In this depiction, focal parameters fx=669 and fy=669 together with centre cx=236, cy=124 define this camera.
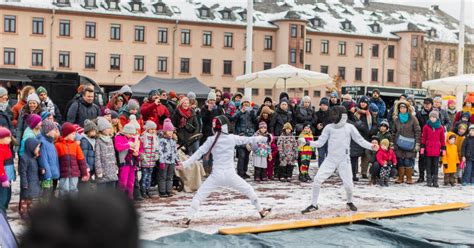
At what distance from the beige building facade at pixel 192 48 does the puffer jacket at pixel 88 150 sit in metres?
48.9

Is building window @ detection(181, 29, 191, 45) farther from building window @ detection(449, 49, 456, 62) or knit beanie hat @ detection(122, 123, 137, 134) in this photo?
knit beanie hat @ detection(122, 123, 137, 134)

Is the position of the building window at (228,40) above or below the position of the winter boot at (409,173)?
above

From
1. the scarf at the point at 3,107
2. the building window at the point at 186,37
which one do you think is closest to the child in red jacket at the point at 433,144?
the scarf at the point at 3,107

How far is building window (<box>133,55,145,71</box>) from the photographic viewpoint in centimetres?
6166

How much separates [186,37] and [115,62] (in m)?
7.33

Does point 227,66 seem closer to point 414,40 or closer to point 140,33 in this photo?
point 140,33

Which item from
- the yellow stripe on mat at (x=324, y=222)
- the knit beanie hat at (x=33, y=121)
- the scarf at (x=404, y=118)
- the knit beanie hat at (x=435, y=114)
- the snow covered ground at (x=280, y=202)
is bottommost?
the snow covered ground at (x=280, y=202)

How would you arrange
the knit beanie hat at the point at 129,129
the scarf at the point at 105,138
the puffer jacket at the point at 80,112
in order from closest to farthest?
the scarf at the point at 105,138
the knit beanie hat at the point at 129,129
the puffer jacket at the point at 80,112

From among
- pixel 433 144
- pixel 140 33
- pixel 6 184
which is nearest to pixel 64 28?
pixel 140 33

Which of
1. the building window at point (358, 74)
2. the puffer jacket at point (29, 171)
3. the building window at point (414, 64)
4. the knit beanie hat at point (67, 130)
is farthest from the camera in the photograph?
the building window at point (414, 64)

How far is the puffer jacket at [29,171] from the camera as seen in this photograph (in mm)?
8984

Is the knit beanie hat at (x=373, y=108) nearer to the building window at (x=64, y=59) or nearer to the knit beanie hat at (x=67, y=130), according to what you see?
the knit beanie hat at (x=67, y=130)

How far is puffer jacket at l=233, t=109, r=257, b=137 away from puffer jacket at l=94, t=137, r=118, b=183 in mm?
5476

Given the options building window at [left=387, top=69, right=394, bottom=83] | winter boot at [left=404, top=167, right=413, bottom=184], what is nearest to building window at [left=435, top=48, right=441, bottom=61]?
building window at [left=387, top=69, right=394, bottom=83]
